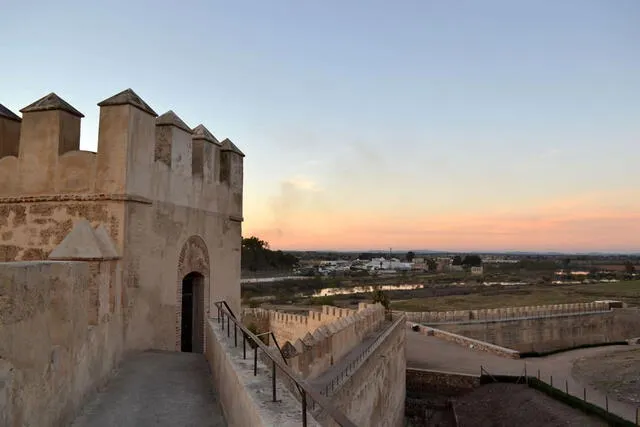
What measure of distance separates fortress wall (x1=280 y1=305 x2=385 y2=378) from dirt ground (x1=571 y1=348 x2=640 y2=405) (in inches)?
418

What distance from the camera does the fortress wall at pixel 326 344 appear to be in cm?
1016

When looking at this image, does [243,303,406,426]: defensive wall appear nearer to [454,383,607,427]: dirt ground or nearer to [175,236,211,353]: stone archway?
[175,236,211,353]: stone archway

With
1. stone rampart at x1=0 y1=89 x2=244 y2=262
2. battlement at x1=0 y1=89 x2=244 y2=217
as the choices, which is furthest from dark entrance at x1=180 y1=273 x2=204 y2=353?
stone rampart at x1=0 y1=89 x2=244 y2=262

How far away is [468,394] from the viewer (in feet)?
70.6

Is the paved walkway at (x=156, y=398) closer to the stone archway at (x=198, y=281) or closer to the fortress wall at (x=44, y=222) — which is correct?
the fortress wall at (x=44, y=222)

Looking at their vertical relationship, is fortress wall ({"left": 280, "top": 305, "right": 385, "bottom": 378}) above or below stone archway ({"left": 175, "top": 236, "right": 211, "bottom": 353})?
below

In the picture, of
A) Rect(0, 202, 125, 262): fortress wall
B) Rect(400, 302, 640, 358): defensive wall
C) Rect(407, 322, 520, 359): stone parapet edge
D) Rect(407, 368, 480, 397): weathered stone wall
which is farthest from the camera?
Rect(400, 302, 640, 358): defensive wall

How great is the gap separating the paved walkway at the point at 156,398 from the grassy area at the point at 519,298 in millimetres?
41589

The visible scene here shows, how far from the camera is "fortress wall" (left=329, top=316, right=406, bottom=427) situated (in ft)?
34.3

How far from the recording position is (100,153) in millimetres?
7414

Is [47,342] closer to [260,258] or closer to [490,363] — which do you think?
[490,363]

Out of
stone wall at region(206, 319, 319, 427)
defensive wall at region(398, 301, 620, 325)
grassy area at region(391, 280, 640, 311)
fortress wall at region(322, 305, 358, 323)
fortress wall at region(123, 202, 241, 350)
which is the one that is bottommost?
grassy area at region(391, 280, 640, 311)

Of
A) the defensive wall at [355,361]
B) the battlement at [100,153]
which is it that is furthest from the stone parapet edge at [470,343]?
the battlement at [100,153]

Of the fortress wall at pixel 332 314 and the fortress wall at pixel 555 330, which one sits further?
the fortress wall at pixel 555 330
